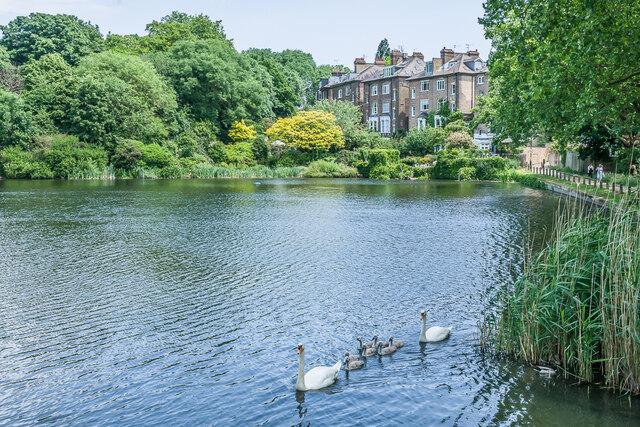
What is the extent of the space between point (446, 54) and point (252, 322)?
229 feet

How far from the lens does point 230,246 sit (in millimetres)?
21547

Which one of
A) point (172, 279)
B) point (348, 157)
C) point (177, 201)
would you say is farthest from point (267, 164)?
point (172, 279)

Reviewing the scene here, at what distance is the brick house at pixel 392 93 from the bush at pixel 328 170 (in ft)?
46.1

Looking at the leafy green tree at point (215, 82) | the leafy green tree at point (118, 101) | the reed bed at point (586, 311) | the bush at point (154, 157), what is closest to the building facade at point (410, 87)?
the leafy green tree at point (215, 82)

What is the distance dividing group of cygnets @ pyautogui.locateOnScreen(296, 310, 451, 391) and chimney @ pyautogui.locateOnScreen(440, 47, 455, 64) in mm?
69432

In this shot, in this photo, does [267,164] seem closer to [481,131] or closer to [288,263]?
[481,131]

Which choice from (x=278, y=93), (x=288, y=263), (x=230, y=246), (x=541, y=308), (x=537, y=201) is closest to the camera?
(x=541, y=308)

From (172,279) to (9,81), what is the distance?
59041mm

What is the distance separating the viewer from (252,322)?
501 inches

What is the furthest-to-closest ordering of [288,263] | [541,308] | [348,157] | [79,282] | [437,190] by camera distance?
[348,157], [437,190], [288,263], [79,282], [541,308]

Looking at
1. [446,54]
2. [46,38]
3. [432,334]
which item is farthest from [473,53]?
[432,334]

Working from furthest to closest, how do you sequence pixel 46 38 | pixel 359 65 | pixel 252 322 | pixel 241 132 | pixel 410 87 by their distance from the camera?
pixel 359 65, pixel 410 87, pixel 241 132, pixel 46 38, pixel 252 322

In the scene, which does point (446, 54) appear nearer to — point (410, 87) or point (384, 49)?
point (410, 87)

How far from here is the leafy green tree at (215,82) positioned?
7056cm
